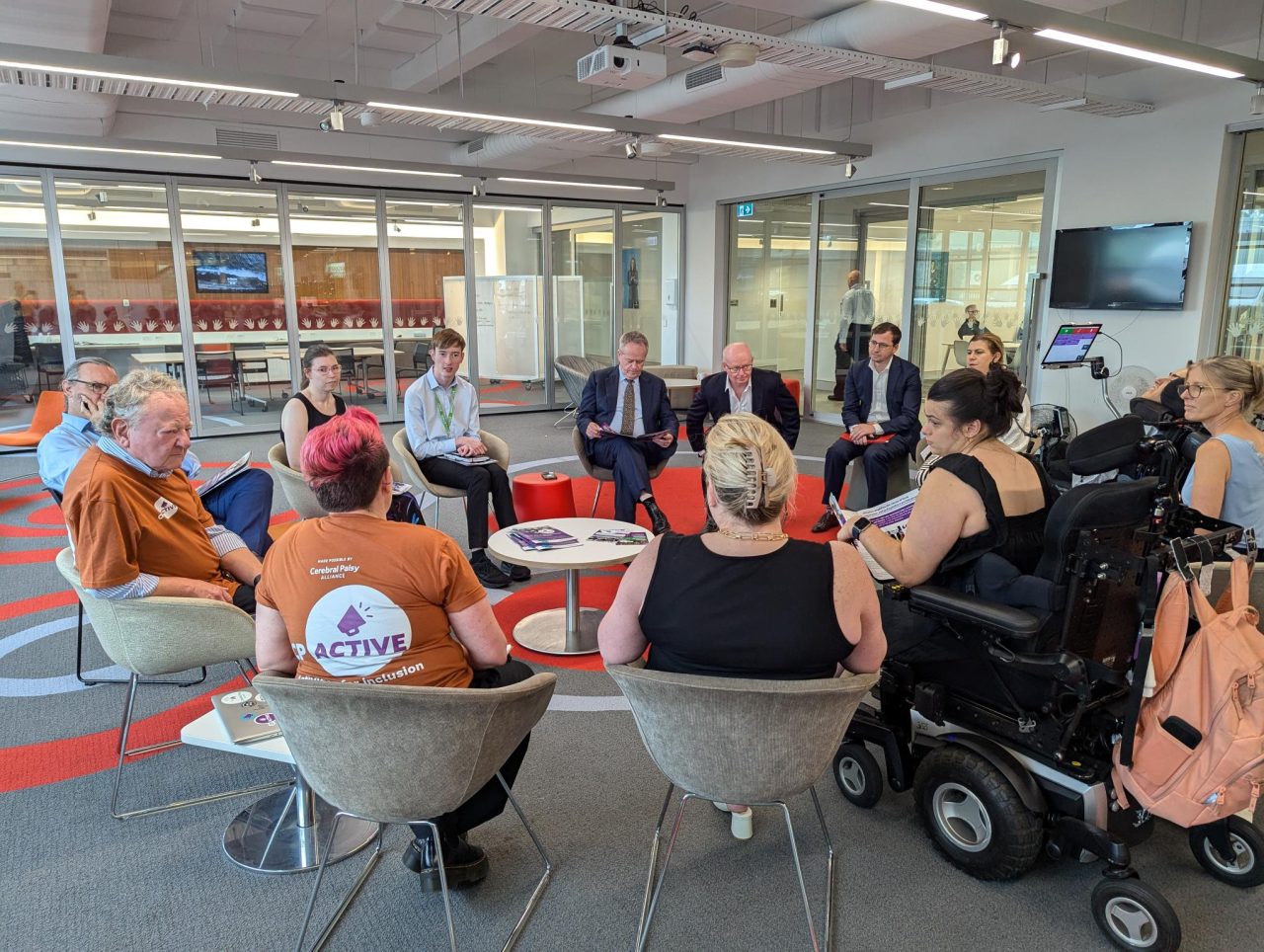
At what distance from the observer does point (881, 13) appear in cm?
485

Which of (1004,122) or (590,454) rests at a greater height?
(1004,122)

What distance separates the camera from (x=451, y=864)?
226 cm

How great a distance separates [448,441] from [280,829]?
2.78 metres

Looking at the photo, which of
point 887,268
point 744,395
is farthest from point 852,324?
point 744,395

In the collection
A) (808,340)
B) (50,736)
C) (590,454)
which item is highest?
(808,340)

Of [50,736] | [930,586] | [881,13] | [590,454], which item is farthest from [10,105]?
[930,586]

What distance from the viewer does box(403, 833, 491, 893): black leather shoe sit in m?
2.25

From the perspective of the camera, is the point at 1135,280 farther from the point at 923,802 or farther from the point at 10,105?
the point at 10,105

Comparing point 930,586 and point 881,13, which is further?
point 881,13

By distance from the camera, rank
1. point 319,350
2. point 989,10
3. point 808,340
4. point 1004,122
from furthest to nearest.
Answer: point 808,340
point 1004,122
point 319,350
point 989,10

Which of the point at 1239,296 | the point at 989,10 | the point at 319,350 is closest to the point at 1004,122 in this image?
the point at 1239,296

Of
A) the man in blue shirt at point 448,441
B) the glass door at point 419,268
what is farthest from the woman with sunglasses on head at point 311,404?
the glass door at point 419,268

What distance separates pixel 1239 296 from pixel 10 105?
9.53 meters

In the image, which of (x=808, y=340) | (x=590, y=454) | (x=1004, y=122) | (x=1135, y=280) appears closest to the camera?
(x=590, y=454)
